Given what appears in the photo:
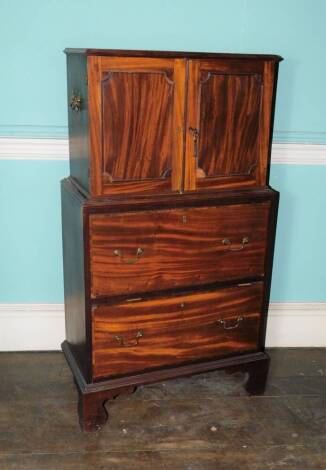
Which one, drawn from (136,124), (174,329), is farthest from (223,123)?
(174,329)

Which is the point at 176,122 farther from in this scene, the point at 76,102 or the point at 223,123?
the point at 76,102

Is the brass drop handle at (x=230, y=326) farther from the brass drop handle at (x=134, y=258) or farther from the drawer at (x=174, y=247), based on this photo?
the brass drop handle at (x=134, y=258)

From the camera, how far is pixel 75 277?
2.24 metres

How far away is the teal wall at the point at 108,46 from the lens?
7.75 feet

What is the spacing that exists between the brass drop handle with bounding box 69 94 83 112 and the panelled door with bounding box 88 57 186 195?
0.13m

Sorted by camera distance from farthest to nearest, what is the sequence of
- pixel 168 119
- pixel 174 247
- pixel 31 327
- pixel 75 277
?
pixel 31 327 < pixel 75 277 < pixel 174 247 < pixel 168 119

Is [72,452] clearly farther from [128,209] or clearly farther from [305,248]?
[305,248]

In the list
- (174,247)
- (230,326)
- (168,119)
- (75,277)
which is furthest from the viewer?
(230,326)

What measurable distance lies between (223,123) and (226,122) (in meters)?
0.01

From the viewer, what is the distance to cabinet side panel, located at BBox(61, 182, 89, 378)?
2092 millimetres

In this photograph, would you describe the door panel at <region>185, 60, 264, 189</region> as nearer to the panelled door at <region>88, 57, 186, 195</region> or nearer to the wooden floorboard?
the panelled door at <region>88, 57, 186, 195</region>

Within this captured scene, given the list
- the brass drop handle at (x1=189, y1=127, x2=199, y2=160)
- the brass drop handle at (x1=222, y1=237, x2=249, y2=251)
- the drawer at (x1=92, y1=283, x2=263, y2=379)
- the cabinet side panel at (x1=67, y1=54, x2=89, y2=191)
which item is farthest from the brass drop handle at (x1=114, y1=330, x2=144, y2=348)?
the brass drop handle at (x1=189, y1=127, x2=199, y2=160)

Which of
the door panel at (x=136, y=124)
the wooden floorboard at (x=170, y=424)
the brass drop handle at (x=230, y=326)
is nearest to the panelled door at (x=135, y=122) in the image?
the door panel at (x=136, y=124)

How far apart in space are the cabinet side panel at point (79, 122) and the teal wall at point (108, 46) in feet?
0.91
